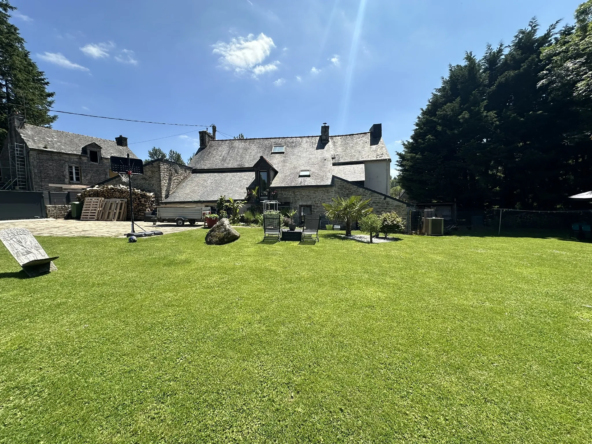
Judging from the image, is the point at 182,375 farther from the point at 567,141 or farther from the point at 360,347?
the point at 567,141

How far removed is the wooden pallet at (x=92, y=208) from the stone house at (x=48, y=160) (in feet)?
31.3

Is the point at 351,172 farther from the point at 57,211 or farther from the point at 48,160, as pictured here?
the point at 48,160

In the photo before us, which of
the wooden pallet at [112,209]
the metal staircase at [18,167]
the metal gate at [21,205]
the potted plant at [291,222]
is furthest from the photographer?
the metal staircase at [18,167]

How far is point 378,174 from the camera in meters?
24.0

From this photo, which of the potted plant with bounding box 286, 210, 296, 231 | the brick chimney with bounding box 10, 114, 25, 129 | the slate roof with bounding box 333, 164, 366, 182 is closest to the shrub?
the potted plant with bounding box 286, 210, 296, 231

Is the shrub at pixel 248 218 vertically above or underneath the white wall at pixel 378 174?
underneath

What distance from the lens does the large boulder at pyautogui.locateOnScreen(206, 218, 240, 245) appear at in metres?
9.28

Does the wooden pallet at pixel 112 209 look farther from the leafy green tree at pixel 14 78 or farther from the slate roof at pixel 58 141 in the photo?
the leafy green tree at pixel 14 78

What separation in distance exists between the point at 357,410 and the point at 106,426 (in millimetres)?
2061

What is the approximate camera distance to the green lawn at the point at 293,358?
1887 mm

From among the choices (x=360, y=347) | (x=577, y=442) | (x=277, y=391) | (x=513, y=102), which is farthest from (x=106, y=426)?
(x=513, y=102)

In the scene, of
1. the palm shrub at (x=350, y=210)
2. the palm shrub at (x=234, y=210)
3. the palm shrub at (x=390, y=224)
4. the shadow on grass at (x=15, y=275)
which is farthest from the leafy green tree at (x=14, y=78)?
the palm shrub at (x=390, y=224)

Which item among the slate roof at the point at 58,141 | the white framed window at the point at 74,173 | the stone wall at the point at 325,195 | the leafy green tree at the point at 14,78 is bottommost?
the stone wall at the point at 325,195

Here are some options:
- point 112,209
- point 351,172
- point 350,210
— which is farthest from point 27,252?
point 351,172
